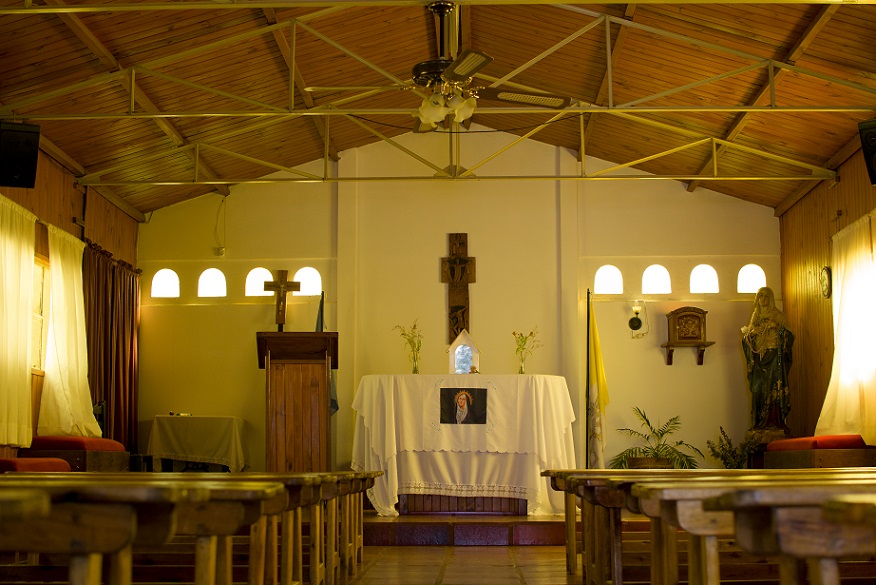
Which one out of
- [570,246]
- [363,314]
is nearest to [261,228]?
[363,314]

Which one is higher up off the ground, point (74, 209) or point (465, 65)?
point (465, 65)

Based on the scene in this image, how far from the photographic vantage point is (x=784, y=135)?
10.5 m

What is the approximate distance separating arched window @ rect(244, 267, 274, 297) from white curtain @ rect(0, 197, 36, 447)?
3.57 meters

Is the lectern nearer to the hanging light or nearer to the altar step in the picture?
the altar step

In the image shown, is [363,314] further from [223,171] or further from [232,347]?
[223,171]

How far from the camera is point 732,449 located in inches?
476

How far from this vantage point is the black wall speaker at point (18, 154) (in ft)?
26.2

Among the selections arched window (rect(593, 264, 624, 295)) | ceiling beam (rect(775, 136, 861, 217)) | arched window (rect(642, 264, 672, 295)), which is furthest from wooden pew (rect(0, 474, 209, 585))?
arched window (rect(642, 264, 672, 295))

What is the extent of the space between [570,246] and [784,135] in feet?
10.1

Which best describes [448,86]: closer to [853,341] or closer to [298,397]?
[298,397]

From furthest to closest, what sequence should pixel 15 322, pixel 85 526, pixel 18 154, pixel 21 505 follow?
pixel 15 322 < pixel 18 154 < pixel 85 526 < pixel 21 505

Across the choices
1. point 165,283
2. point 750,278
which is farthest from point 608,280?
point 165,283

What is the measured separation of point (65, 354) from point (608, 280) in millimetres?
6413

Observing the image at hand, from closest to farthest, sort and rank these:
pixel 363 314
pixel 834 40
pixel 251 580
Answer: pixel 251 580 < pixel 834 40 < pixel 363 314
